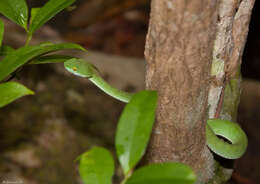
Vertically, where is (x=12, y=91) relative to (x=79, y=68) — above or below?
above

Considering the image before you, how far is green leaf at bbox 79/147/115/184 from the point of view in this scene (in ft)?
3.22

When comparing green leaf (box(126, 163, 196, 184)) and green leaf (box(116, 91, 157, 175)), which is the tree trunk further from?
green leaf (box(126, 163, 196, 184))

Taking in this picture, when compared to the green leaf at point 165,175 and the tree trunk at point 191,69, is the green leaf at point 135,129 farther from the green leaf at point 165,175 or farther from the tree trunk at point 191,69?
the tree trunk at point 191,69

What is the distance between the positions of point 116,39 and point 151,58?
4955 millimetres

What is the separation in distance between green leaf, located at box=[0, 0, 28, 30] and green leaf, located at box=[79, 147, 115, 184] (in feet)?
2.57

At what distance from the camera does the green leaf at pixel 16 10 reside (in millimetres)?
1466

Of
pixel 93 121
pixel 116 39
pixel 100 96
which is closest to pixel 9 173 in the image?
pixel 93 121

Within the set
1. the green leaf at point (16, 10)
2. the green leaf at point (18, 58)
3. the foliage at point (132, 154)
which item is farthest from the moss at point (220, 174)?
the green leaf at point (16, 10)

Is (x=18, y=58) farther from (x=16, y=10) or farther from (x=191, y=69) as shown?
(x=191, y=69)

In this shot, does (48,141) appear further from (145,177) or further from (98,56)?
(145,177)

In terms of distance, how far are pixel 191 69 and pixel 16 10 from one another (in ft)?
2.88

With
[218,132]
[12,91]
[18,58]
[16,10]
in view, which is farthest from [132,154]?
[218,132]

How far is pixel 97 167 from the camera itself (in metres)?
0.99

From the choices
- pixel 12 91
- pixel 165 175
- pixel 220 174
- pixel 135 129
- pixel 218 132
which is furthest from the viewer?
pixel 220 174
